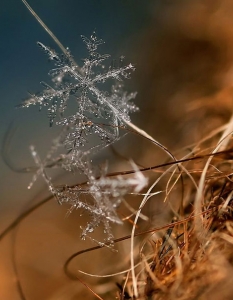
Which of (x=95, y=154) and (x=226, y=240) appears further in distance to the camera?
(x=95, y=154)

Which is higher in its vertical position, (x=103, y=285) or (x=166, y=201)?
(x=166, y=201)

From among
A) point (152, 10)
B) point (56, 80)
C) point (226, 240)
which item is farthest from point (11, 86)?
point (226, 240)

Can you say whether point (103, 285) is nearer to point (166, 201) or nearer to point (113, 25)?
point (166, 201)

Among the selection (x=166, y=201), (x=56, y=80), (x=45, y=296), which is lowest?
(x=45, y=296)
